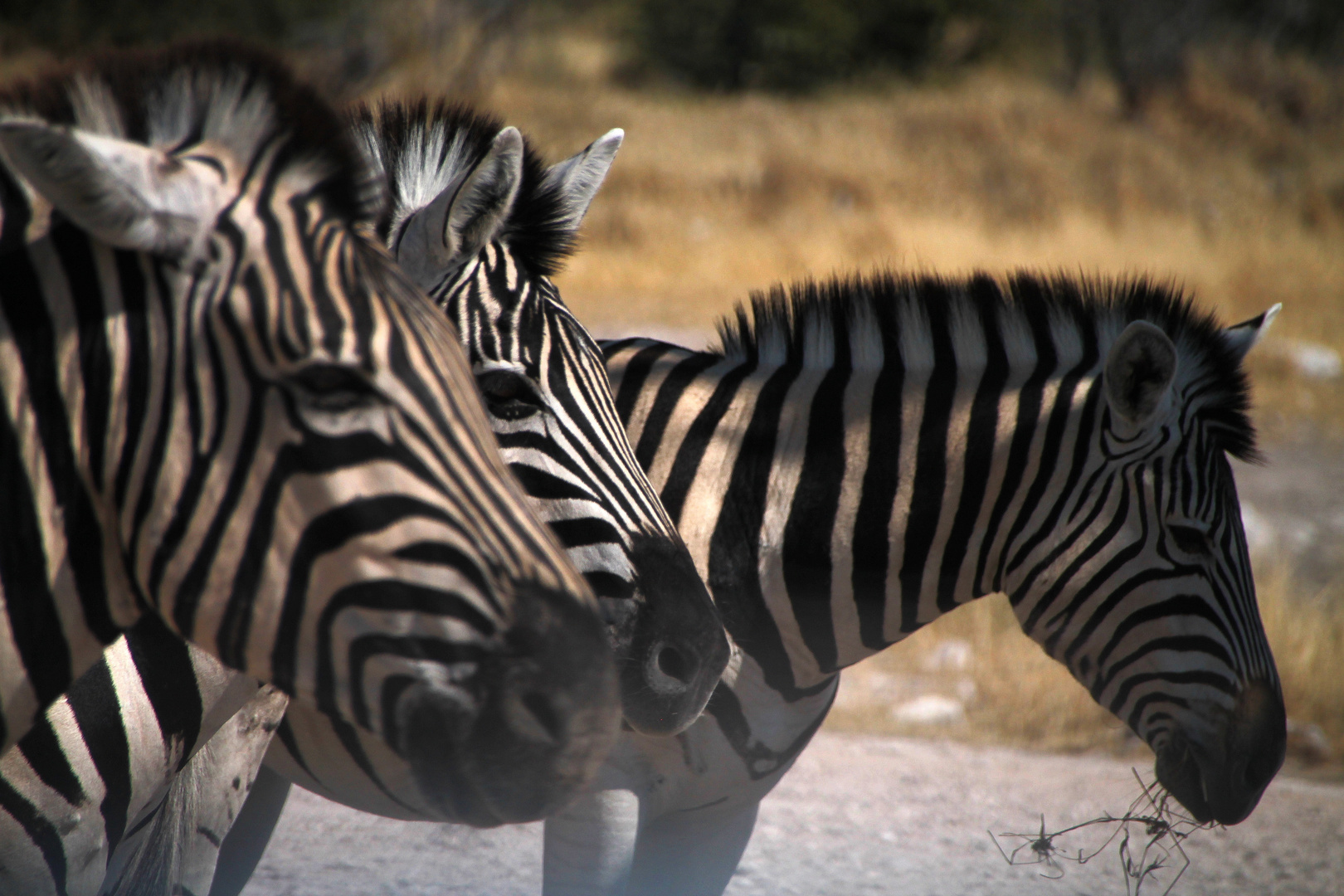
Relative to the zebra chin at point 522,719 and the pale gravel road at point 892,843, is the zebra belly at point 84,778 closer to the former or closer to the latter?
the zebra chin at point 522,719

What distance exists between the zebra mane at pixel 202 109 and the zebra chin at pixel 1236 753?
209 cm

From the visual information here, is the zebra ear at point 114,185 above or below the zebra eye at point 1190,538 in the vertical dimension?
below

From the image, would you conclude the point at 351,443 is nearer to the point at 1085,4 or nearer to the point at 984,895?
the point at 984,895

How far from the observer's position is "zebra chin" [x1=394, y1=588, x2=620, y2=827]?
1119 millimetres

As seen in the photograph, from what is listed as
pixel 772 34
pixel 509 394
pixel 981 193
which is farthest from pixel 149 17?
pixel 509 394

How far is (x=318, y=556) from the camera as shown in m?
1.10

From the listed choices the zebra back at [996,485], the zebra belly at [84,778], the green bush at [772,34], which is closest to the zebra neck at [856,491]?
the zebra back at [996,485]

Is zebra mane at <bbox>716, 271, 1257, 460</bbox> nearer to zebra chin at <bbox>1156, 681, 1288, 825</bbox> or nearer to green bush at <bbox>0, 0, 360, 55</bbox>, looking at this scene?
zebra chin at <bbox>1156, 681, 1288, 825</bbox>

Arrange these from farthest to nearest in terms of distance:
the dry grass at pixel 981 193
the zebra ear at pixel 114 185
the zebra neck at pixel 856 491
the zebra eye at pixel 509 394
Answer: the dry grass at pixel 981 193
the zebra neck at pixel 856 491
the zebra eye at pixel 509 394
the zebra ear at pixel 114 185

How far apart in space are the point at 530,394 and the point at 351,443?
100 centimetres

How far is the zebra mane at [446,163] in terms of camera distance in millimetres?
2330

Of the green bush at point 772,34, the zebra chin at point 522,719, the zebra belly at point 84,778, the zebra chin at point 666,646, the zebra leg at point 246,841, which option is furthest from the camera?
the green bush at point 772,34

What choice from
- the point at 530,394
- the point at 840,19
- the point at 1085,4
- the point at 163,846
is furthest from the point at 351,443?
the point at 840,19

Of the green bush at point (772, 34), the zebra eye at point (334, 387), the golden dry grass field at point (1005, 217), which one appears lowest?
the zebra eye at point (334, 387)
